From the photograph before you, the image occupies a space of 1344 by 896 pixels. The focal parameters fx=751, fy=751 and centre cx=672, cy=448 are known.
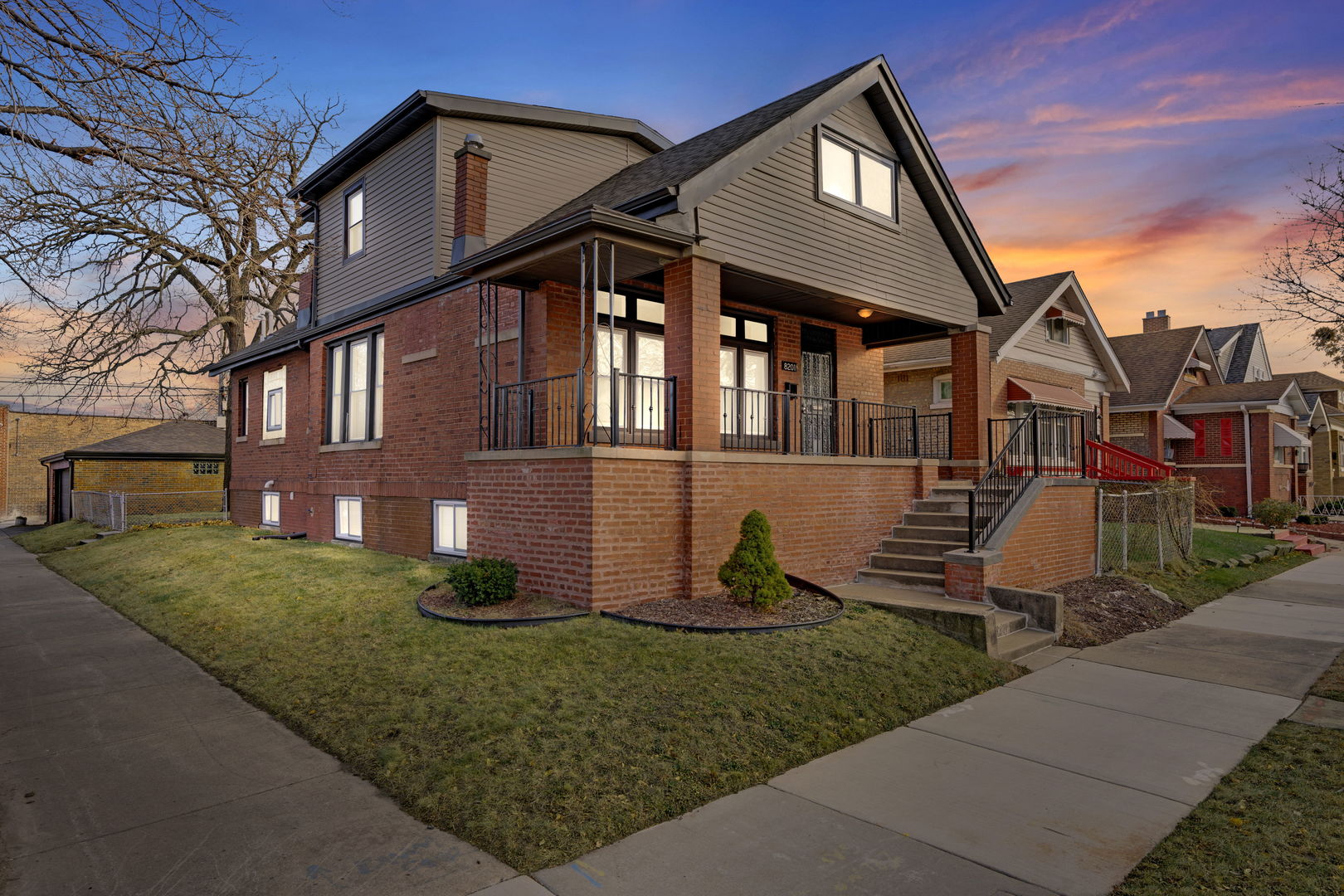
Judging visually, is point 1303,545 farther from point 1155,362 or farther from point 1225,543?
point 1155,362

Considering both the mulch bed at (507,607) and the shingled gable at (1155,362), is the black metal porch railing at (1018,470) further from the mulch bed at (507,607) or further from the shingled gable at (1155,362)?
the shingled gable at (1155,362)

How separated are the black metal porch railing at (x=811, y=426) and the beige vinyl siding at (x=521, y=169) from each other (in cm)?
524

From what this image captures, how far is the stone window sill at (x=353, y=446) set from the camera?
14820mm

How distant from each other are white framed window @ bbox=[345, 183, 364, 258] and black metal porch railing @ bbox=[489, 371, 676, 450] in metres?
7.27

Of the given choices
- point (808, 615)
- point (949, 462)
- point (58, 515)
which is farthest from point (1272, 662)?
point (58, 515)

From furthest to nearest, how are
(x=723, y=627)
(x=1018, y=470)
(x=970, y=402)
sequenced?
(x=970, y=402) → (x=1018, y=470) → (x=723, y=627)

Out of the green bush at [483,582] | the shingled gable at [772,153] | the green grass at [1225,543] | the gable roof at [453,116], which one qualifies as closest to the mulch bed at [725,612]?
the green bush at [483,582]

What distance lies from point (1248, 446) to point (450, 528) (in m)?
32.1

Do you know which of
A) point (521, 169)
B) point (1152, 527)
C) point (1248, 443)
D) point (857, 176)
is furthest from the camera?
point (1248, 443)

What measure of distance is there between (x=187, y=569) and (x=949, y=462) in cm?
1330

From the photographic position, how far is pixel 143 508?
28406 mm

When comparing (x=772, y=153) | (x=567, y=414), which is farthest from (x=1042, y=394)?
(x=567, y=414)

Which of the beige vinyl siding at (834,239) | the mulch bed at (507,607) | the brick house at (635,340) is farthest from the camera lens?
the beige vinyl siding at (834,239)

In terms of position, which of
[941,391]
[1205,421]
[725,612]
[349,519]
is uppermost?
[941,391]
